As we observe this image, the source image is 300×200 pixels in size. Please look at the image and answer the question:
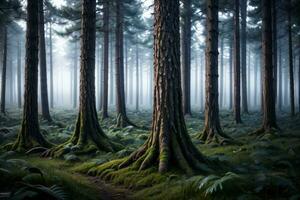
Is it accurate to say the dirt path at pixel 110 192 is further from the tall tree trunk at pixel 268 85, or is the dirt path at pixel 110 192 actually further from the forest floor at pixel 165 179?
the tall tree trunk at pixel 268 85

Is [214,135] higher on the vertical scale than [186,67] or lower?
lower

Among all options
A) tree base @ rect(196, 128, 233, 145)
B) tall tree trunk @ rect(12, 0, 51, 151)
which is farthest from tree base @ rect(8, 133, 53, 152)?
tree base @ rect(196, 128, 233, 145)

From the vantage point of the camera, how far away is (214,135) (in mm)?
12375

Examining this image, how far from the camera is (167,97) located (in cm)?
745

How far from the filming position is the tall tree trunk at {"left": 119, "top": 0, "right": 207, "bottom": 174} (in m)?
7.40

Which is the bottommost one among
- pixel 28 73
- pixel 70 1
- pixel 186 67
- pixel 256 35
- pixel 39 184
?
pixel 39 184

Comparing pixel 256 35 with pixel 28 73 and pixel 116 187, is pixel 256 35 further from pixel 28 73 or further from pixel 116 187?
pixel 116 187

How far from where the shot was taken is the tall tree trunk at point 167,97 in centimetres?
740

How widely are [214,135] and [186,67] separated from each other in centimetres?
1525

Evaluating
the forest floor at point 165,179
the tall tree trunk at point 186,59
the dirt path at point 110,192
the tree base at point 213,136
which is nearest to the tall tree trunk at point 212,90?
the tree base at point 213,136

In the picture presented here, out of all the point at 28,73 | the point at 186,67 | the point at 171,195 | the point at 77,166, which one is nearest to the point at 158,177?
the point at 171,195

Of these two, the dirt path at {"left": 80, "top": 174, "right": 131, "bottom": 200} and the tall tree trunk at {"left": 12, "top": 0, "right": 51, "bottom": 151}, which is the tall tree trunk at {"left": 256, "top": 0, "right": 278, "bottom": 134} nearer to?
the dirt path at {"left": 80, "top": 174, "right": 131, "bottom": 200}

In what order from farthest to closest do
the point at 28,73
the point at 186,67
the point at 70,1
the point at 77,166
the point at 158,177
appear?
the point at 70,1 < the point at 186,67 < the point at 28,73 < the point at 77,166 < the point at 158,177

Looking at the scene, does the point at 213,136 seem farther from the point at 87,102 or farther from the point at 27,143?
the point at 27,143
